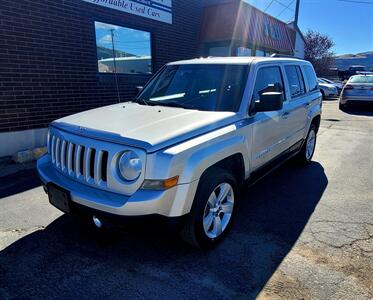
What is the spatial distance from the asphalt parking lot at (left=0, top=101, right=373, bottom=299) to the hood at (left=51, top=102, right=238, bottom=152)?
Answer: 726mm

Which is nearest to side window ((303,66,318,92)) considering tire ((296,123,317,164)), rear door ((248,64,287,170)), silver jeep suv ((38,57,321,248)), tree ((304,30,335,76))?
tire ((296,123,317,164))

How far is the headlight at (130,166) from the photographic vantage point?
2.49 metres

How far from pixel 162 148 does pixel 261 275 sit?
141 cm

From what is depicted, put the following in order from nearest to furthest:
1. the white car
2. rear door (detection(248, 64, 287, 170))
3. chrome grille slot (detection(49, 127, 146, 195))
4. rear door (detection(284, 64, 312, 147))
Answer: chrome grille slot (detection(49, 127, 146, 195))
rear door (detection(248, 64, 287, 170))
rear door (detection(284, 64, 312, 147))
the white car

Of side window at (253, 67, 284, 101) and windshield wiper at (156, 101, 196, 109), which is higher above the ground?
side window at (253, 67, 284, 101)

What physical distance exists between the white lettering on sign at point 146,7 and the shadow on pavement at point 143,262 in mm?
5974

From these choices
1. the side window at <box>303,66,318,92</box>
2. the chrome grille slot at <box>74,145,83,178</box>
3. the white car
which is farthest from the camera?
the white car

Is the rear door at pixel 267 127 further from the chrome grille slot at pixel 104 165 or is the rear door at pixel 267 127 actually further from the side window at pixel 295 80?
the chrome grille slot at pixel 104 165

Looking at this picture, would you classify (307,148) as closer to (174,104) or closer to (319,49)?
(174,104)

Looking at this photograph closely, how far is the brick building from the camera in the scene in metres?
6.21

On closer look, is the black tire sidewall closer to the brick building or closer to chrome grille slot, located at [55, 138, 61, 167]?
chrome grille slot, located at [55, 138, 61, 167]

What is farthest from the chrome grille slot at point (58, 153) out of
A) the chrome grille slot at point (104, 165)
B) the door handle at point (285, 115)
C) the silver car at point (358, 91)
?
the silver car at point (358, 91)

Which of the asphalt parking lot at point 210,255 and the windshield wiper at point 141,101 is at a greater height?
the windshield wiper at point 141,101

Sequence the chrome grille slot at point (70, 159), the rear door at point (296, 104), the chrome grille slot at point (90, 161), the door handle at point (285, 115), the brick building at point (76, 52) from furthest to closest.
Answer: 1. the brick building at point (76, 52)
2. the rear door at point (296, 104)
3. the door handle at point (285, 115)
4. the chrome grille slot at point (70, 159)
5. the chrome grille slot at point (90, 161)
